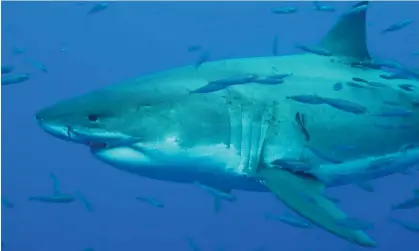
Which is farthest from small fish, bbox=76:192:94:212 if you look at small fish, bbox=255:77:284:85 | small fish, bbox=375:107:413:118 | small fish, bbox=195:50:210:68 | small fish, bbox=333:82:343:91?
small fish, bbox=375:107:413:118

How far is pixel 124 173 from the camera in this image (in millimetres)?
26500

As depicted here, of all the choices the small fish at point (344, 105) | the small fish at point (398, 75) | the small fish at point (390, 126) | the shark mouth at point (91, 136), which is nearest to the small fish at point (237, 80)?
the small fish at point (344, 105)

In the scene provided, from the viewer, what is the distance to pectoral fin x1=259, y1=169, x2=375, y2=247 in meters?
2.71

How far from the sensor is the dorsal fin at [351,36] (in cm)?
387

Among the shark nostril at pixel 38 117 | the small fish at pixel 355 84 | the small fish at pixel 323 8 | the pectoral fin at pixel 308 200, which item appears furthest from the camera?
the small fish at pixel 323 8

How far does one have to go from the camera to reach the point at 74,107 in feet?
9.50

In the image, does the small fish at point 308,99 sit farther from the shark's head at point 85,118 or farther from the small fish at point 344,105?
the shark's head at point 85,118

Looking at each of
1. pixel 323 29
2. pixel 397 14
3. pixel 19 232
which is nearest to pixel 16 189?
pixel 19 232

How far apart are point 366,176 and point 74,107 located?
6.74 ft

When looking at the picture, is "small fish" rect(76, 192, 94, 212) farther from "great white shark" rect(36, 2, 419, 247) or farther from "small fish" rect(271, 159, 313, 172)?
"small fish" rect(271, 159, 313, 172)

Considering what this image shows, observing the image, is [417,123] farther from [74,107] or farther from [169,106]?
[74,107]

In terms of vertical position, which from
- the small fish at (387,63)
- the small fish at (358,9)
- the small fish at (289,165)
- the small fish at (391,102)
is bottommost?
the small fish at (289,165)

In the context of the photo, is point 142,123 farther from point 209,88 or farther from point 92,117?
point 209,88

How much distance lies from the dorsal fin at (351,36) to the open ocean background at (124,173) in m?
6.58
